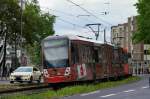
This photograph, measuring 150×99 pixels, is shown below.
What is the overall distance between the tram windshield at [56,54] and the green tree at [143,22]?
173ft

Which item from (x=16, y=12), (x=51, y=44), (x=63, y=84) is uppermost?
(x=16, y=12)

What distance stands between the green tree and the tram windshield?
2079 inches

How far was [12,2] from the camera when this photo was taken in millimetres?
76312

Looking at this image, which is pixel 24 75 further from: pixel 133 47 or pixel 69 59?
pixel 133 47

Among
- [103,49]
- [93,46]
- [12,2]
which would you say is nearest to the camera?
[93,46]

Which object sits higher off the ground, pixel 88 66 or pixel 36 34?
pixel 36 34

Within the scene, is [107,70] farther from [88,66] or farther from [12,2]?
[12,2]

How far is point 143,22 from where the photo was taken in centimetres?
8981

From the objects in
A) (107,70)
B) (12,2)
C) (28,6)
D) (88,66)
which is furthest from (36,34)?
(88,66)

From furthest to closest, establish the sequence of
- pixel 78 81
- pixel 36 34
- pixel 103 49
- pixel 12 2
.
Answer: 1. pixel 36 34
2. pixel 12 2
3. pixel 103 49
4. pixel 78 81

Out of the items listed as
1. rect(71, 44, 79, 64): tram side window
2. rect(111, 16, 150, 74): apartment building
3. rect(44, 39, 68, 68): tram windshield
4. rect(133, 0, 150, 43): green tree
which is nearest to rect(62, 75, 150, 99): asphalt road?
rect(44, 39, 68, 68): tram windshield

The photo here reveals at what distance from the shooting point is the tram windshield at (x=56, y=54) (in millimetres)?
36750

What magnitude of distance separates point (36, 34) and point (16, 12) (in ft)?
25.6

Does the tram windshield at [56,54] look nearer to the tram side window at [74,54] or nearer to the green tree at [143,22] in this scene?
the tram side window at [74,54]
